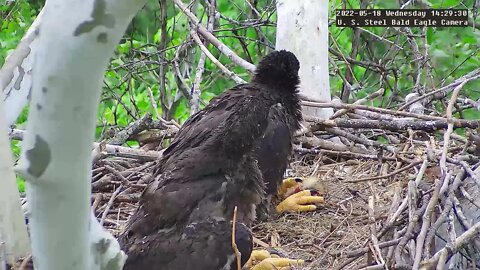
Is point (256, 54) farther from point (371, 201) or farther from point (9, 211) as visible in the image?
point (9, 211)

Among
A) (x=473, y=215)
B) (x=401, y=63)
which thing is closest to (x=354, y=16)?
(x=401, y=63)

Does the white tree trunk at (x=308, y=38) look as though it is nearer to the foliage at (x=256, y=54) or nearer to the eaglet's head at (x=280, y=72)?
the eaglet's head at (x=280, y=72)

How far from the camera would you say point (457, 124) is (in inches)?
169

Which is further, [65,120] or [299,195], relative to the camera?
[299,195]

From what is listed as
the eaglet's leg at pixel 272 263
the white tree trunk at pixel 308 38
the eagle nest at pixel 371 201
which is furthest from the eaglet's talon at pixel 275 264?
the white tree trunk at pixel 308 38

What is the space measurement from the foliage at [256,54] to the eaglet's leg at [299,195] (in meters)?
1.40

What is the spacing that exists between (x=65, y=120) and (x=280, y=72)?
10.6 ft

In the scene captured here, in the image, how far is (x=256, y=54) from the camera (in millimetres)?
8141

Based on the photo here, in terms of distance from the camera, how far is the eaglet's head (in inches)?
178

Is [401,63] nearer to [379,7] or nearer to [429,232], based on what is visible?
[379,7]

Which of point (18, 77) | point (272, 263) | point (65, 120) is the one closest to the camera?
point (65, 120)

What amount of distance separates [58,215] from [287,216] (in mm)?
3210

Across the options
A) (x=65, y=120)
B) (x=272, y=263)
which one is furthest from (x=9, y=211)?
(x=272, y=263)

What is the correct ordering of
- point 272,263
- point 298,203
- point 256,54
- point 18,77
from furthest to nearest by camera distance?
point 256,54
point 298,203
point 272,263
point 18,77
